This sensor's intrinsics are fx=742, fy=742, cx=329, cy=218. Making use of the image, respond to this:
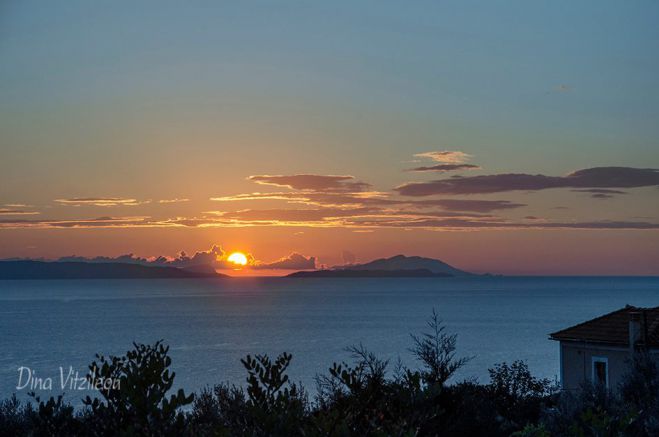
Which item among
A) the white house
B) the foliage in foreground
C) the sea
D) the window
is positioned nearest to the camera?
the foliage in foreground

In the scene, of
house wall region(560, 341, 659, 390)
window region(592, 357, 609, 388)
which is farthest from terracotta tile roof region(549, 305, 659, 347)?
window region(592, 357, 609, 388)

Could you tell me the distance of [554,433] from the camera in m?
12.8

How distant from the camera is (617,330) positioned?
102 ft

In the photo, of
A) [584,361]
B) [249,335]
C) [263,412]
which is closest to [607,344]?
[584,361]

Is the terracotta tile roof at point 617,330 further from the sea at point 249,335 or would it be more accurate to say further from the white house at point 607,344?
the sea at point 249,335

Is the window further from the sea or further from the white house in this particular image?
the sea

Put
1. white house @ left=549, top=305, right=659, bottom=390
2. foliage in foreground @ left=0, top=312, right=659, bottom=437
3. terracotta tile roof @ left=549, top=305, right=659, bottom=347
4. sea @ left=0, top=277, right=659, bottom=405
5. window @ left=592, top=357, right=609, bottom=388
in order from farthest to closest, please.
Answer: sea @ left=0, top=277, right=659, bottom=405, window @ left=592, top=357, right=609, bottom=388, white house @ left=549, top=305, right=659, bottom=390, terracotta tile roof @ left=549, top=305, right=659, bottom=347, foliage in foreground @ left=0, top=312, right=659, bottom=437

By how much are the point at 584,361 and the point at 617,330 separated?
1907 mm

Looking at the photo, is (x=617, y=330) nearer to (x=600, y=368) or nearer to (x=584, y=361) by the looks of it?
(x=600, y=368)

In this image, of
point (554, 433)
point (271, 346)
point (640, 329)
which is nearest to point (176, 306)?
point (271, 346)

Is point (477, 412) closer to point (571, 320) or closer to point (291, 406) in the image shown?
point (291, 406)

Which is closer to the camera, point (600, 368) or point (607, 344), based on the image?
point (607, 344)

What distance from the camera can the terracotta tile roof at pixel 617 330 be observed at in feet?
95.8

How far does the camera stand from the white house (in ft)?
96.2
